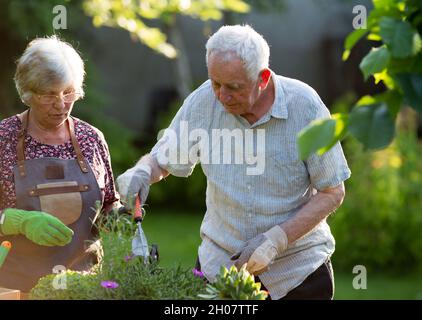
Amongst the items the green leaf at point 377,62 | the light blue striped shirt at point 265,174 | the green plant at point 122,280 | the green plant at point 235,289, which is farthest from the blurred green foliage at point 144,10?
the green leaf at point 377,62

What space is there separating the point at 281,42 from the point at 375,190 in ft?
16.3

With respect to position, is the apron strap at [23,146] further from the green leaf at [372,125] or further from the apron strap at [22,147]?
the green leaf at [372,125]

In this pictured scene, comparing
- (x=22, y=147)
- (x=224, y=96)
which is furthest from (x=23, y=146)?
(x=224, y=96)

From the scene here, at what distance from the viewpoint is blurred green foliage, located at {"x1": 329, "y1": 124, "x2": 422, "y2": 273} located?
7.71 metres

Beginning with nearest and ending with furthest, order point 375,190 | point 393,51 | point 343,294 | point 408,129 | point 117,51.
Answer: point 393,51, point 343,294, point 375,190, point 408,129, point 117,51

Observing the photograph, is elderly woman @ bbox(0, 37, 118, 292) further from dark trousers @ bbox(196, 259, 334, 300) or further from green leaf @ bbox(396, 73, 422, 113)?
green leaf @ bbox(396, 73, 422, 113)

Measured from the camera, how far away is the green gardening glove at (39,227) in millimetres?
2852

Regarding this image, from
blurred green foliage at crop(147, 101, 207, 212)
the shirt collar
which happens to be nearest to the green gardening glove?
the shirt collar

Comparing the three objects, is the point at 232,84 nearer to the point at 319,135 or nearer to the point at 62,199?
the point at 62,199

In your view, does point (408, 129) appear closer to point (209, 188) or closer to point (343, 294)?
point (343, 294)

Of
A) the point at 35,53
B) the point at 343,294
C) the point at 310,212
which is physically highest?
the point at 35,53

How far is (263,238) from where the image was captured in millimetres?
2805

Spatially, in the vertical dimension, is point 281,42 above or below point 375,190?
above
